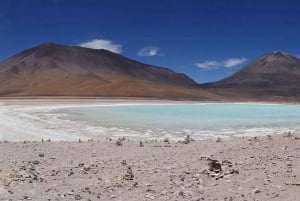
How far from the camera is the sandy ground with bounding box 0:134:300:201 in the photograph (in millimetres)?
7109

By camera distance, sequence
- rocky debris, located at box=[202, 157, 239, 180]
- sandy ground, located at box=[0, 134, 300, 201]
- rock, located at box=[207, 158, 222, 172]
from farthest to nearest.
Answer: rock, located at box=[207, 158, 222, 172] < rocky debris, located at box=[202, 157, 239, 180] < sandy ground, located at box=[0, 134, 300, 201]

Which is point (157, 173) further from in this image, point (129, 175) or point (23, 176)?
point (23, 176)

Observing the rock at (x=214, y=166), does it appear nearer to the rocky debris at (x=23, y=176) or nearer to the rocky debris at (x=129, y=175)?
the rocky debris at (x=129, y=175)

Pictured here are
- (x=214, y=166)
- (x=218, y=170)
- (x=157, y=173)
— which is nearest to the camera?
(x=218, y=170)

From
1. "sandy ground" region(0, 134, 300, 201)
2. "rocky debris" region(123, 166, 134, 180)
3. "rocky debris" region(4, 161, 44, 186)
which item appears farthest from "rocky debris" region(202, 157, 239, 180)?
"rocky debris" region(4, 161, 44, 186)

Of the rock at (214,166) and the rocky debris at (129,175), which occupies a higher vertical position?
the rock at (214,166)

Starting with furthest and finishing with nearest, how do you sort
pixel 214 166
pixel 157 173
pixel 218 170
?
1. pixel 157 173
2. pixel 214 166
3. pixel 218 170

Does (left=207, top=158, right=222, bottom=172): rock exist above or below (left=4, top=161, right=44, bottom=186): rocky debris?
above

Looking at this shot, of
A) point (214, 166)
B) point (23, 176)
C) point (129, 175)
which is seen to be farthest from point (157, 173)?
point (23, 176)

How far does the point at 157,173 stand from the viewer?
8.40 metres

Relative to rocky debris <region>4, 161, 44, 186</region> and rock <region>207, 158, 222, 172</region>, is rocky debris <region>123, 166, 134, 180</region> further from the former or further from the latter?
rocky debris <region>4, 161, 44, 186</region>

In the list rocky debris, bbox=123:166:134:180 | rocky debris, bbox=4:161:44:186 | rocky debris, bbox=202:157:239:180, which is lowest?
rocky debris, bbox=4:161:44:186

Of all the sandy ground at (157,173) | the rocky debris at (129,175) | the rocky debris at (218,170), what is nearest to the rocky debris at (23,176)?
the sandy ground at (157,173)

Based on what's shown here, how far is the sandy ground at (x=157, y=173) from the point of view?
280 inches
